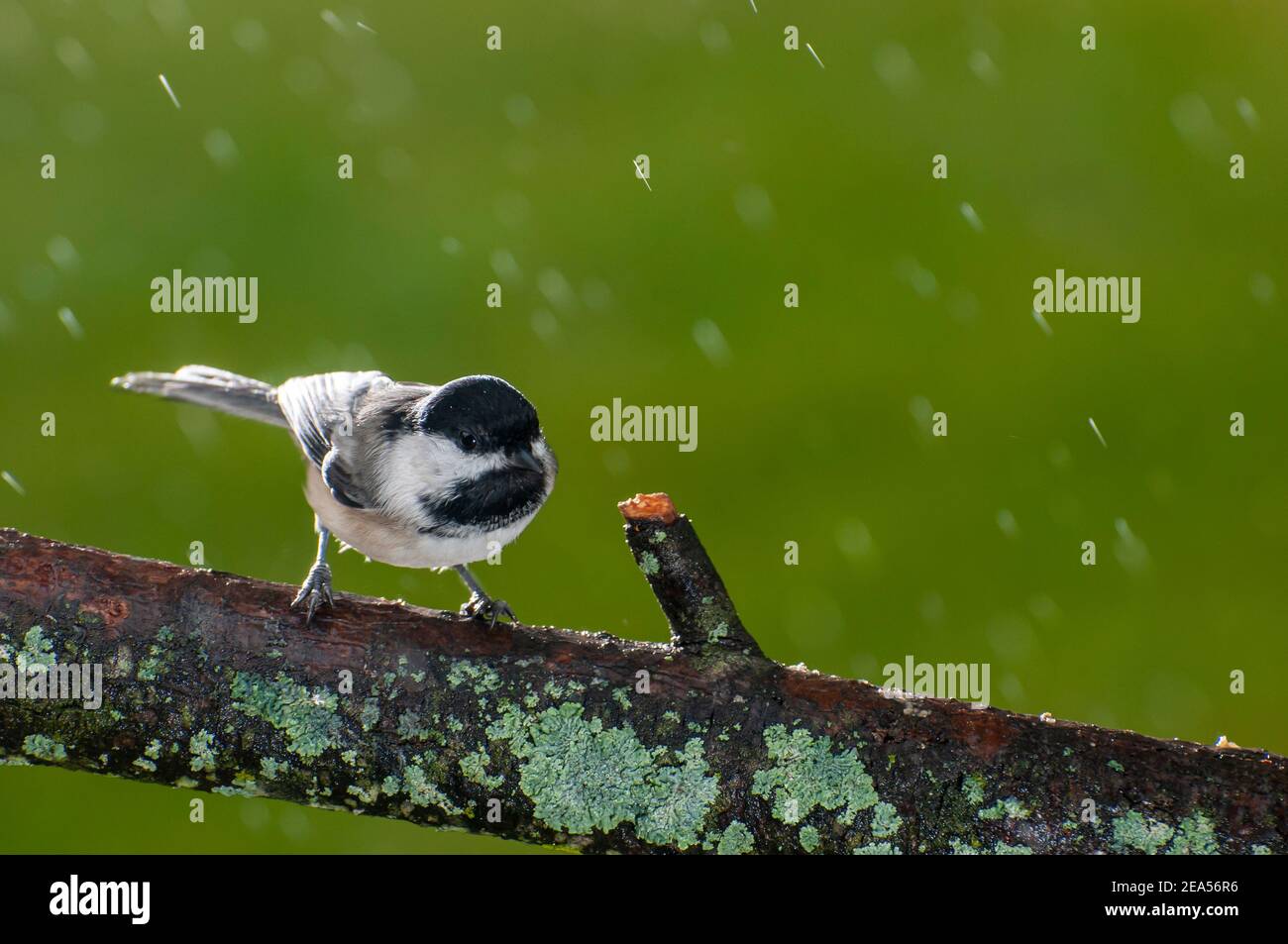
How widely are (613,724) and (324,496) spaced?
0.80 m

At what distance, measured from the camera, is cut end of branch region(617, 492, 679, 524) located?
168 cm

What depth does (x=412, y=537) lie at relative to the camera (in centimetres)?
189

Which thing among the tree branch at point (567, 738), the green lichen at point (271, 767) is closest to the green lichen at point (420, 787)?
the tree branch at point (567, 738)

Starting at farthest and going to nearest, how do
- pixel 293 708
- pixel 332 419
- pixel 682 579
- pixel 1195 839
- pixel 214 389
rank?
pixel 214 389 < pixel 332 419 < pixel 682 579 < pixel 293 708 < pixel 1195 839

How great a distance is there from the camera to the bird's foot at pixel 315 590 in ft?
5.32

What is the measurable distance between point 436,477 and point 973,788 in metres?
0.94

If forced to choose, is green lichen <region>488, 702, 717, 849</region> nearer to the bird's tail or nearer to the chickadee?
the chickadee

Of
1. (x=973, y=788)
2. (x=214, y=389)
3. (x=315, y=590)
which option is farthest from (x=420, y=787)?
(x=214, y=389)

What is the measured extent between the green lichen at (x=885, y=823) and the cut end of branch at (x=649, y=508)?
494 mm

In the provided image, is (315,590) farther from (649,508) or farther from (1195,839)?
(1195,839)

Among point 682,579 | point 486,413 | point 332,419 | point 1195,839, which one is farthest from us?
point 332,419

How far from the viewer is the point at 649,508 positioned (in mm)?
1688
